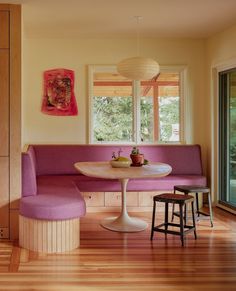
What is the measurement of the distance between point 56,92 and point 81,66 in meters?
0.54

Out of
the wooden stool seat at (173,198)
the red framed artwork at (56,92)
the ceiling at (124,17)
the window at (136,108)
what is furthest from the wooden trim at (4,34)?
the wooden stool seat at (173,198)

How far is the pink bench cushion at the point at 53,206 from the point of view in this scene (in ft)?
11.9

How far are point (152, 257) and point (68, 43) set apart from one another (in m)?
3.57

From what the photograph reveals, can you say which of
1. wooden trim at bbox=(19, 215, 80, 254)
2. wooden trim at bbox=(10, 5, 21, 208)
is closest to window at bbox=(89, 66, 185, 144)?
wooden trim at bbox=(10, 5, 21, 208)

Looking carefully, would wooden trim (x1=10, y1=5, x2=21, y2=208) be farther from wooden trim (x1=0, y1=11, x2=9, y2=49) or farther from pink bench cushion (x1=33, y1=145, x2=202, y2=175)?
pink bench cushion (x1=33, y1=145, x2=202, y2=175)

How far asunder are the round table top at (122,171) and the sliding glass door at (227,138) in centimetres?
142

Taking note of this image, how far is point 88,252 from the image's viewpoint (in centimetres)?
364

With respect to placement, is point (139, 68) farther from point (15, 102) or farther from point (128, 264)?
point (128, 264)

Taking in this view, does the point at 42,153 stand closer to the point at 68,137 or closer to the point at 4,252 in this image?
the point at 68,137

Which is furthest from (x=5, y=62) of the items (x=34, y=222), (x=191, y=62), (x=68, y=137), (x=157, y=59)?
(x=191, y=62)

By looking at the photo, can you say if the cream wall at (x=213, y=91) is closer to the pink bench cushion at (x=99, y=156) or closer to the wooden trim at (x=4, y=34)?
the pink bench cushion at (x=99, y=156)

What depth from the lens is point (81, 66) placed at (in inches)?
231

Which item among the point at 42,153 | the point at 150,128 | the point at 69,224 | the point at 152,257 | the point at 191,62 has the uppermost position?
the point at 191,62

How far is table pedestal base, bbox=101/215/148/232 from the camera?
439cm
